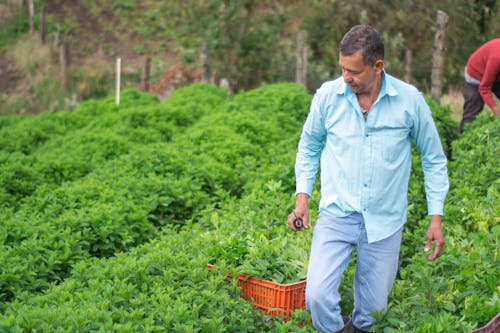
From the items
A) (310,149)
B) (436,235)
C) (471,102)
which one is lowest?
(471,102)

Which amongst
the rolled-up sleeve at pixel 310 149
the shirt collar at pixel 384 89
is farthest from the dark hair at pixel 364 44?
the rolled-up sleeve at pixel 310 149

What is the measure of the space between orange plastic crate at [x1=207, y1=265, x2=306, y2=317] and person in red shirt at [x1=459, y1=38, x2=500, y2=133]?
5.39 m

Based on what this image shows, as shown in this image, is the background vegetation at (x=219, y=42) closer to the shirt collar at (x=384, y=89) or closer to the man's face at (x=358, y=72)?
the shirt collar at (x=384, y=89)

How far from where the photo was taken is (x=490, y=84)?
9.36 meters

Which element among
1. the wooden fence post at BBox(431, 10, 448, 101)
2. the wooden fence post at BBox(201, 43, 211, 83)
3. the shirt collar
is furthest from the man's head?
the wooden fence post at BBox(201, 43, 211, 83)

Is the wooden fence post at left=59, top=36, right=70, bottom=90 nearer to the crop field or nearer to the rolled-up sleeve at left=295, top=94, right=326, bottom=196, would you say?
the crop field

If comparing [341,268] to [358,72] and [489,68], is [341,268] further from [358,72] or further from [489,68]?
[489,68]

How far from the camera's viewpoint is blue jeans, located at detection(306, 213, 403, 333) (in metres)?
4.35

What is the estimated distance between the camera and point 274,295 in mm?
4918

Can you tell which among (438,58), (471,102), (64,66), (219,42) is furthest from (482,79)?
(64,66)

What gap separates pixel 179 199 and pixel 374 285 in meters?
3.75

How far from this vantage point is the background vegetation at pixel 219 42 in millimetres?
20125

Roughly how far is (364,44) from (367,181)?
853 mm

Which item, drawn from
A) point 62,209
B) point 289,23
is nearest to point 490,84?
point 62,209
